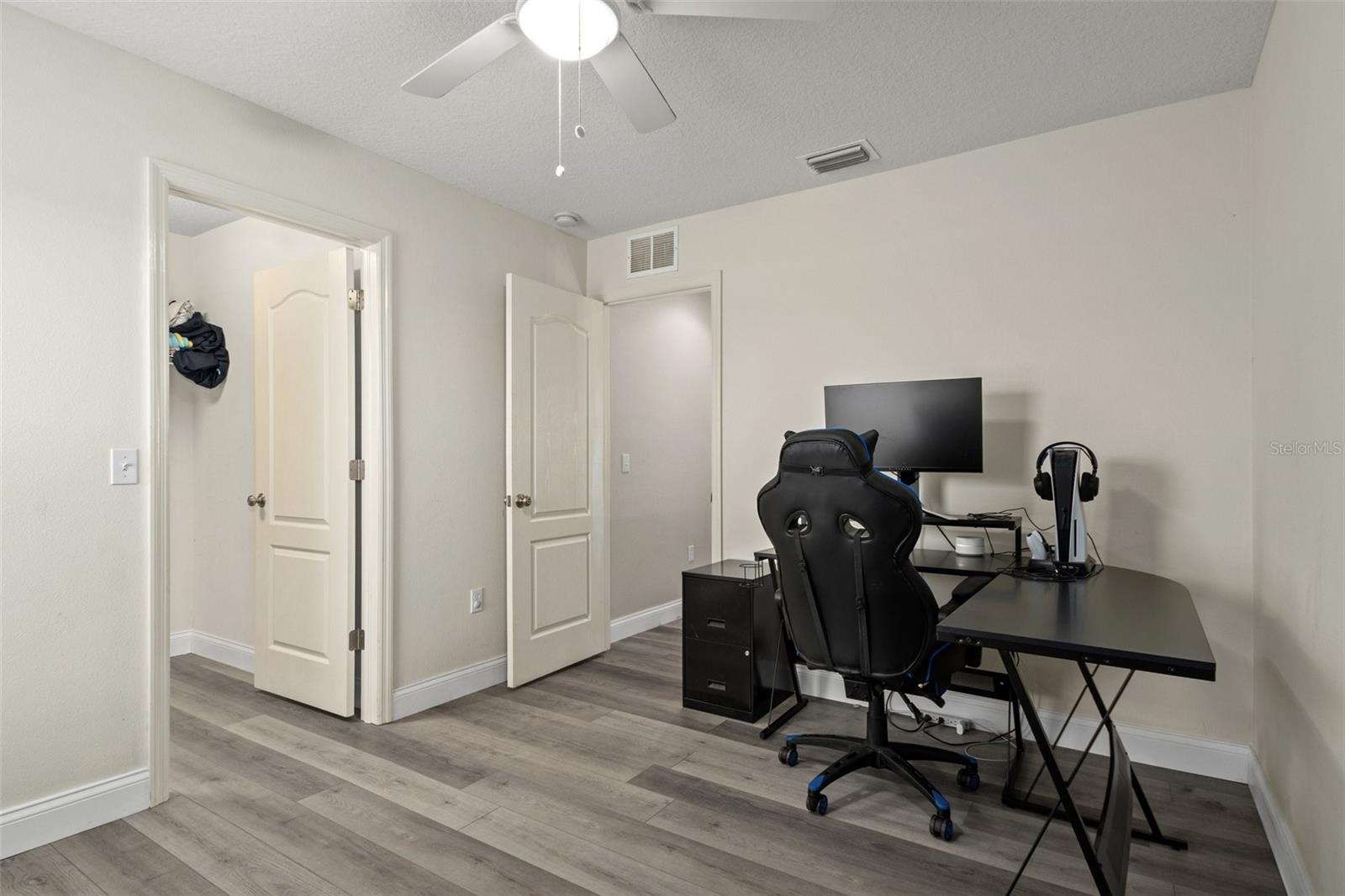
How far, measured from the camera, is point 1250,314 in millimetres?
2539

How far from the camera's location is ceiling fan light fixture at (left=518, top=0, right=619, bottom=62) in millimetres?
1764

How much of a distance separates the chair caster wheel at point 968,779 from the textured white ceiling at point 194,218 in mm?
4438

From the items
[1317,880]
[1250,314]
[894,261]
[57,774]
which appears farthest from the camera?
[894,261]

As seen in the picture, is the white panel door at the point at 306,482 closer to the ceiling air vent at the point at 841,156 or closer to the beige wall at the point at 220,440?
the beige wall at the point at 220,440

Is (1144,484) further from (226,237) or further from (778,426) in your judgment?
(226,237)

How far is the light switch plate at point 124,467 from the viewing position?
2.33 metres

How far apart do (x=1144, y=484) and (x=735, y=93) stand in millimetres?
2176

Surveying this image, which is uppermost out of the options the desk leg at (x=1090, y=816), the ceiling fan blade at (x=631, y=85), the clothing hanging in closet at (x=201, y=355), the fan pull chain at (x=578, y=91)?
the fan pull chain at (x=578, y=91)

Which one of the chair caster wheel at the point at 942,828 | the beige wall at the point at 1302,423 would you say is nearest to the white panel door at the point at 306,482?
the chair caster wheel at the point at 942,828

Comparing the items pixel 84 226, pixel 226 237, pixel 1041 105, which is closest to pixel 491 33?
pixel 84 226

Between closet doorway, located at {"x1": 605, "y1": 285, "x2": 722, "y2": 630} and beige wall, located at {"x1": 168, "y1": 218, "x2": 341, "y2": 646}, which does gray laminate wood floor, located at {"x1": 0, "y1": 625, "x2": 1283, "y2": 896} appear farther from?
closet doorway, located at {"x1": 605, "y1": 285, "x2": 722, "y2": 630}

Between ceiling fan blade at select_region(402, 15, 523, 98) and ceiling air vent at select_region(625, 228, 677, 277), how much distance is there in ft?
6.74

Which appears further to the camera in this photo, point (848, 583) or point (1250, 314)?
point (1250, 314)

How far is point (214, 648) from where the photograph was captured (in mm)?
4148
